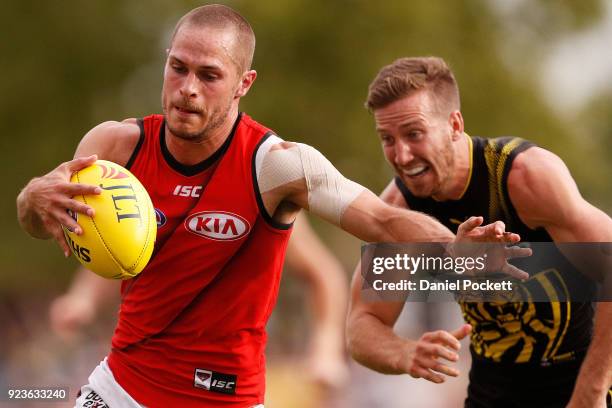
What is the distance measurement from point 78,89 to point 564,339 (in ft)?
54.6

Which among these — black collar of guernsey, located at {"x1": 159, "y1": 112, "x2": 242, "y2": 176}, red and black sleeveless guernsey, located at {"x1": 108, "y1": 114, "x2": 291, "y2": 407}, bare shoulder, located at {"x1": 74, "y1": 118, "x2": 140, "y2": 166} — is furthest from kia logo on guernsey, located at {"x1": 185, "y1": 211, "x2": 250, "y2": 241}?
bare shoulder, located at {"x1": 74, "y1": 118, "x2": 140, "y2": 166}

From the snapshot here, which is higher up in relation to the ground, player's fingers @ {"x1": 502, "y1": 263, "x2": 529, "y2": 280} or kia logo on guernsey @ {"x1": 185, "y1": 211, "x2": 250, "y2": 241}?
kia logo on guernsey @ {"x1": 185, "y1": 211, "x2": 250, "y2": 241}

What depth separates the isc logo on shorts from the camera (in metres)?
6.10

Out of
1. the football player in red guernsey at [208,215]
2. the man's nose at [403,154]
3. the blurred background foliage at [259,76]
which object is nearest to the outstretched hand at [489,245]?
the football player in red guernsey at [208,215]

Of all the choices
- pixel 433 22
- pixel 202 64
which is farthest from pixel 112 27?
pixel 202 64

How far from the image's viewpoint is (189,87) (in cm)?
586

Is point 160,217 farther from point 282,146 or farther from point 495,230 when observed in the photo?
point 495,230

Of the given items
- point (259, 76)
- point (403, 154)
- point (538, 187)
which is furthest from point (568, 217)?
point (259, 76)

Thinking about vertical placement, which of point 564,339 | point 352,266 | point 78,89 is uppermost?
point 78,89

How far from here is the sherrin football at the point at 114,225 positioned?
18.1 ft

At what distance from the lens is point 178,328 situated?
6129 millimetres

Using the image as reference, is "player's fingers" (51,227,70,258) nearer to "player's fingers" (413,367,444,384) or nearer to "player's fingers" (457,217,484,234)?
"player's fingers" (413,367,444,384)

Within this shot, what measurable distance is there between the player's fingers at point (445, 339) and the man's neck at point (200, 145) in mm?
1702

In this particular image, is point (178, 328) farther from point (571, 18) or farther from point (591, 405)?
point (571, 18)
